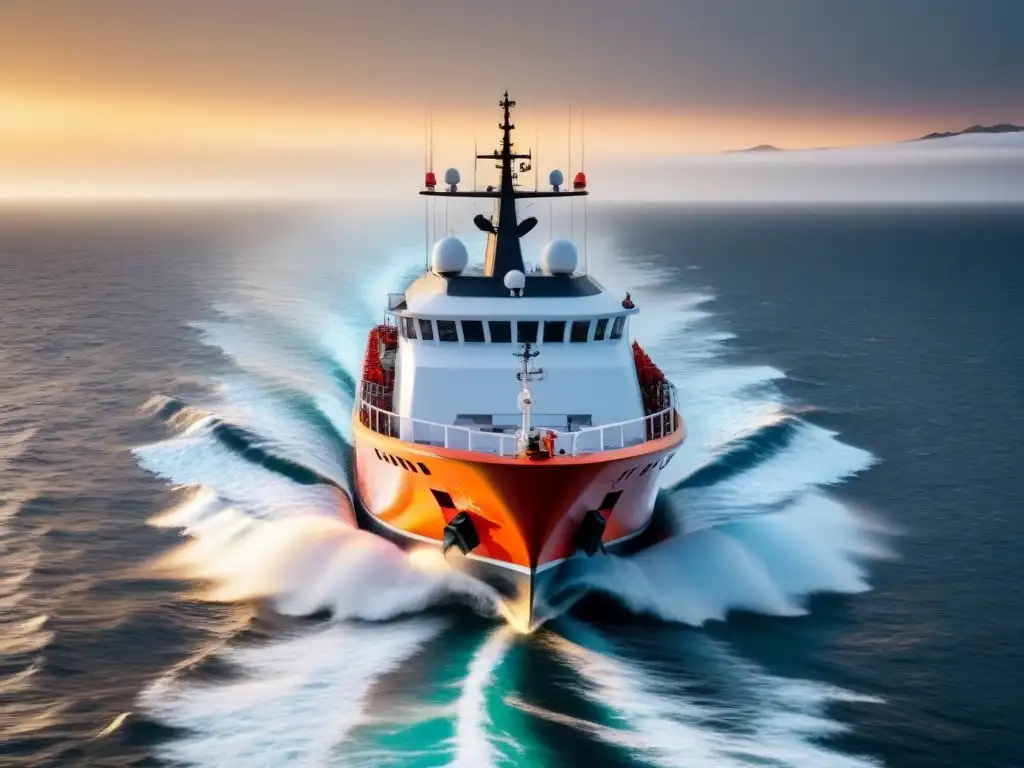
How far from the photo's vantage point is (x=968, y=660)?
2028 centimetres

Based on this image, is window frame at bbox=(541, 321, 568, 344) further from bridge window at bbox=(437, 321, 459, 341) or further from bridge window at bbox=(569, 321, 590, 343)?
bridge window at bbox=(437, 321, 459, 341)

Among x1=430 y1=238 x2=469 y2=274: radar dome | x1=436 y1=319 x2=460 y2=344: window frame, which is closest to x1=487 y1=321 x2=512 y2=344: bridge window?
x1=436 y1=319 x2=460 y2=344: window frame

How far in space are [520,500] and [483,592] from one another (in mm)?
2749

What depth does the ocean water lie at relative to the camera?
17.4 meters

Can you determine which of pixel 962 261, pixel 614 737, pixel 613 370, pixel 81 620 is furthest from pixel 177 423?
pixel 962 261

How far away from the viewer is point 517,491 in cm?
2022

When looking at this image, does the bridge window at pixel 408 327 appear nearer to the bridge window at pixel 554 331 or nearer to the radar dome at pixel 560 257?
the bridge window at pixel 554 331

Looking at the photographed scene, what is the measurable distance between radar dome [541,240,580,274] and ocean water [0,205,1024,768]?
22.0 ft

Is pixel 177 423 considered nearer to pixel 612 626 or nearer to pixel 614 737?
pixel 612 626

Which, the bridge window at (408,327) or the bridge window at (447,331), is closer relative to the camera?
the bridge window at (447,331)

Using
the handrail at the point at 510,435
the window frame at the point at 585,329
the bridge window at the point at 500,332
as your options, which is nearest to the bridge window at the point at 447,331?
the bridge window at the point at 500,332

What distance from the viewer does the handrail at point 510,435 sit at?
21344 millimetres

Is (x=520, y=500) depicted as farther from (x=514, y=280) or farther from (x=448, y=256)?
Result: (x=448, y=256)

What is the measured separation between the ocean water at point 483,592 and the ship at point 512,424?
1.04 metres
